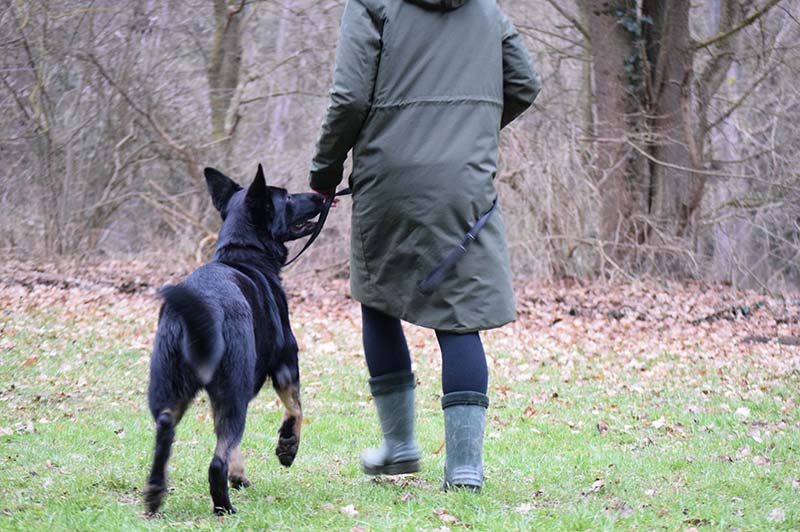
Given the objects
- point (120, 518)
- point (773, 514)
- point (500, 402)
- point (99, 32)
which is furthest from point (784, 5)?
point (120, 518)

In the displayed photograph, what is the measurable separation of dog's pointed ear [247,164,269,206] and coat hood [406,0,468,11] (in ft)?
4.04

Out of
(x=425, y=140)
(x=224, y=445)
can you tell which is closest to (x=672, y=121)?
(x=425, y=140)

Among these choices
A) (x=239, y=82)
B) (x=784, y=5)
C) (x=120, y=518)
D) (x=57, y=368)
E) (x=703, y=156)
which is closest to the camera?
(x=120, y=518)

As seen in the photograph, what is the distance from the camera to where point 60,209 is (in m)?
15.4

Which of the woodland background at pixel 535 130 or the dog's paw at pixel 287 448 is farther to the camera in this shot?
the woodland background at pixel 535 130

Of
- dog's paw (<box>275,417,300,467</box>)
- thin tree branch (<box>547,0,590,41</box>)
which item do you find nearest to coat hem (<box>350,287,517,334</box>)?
dog's paw (<box>275,417,300,467</box>)

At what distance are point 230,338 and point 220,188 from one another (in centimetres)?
123

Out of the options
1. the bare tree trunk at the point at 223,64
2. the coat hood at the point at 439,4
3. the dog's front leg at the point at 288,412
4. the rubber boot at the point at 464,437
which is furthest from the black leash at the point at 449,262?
the bare tree trunk at the point at 223,64

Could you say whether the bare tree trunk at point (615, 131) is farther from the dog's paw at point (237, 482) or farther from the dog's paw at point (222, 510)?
the dog's paw at point (222, 510)

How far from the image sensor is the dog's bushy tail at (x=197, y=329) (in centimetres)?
373

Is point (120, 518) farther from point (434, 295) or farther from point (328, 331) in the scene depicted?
point (328, 331)

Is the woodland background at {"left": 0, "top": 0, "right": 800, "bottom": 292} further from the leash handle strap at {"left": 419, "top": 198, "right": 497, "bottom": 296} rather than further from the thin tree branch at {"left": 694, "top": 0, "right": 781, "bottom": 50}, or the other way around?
the leash handle strap at {"left": 419, "top": 198, "right": 497, "bottom": 296}

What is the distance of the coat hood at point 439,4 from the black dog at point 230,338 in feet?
3.94

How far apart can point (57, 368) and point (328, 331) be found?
328 centimetres
